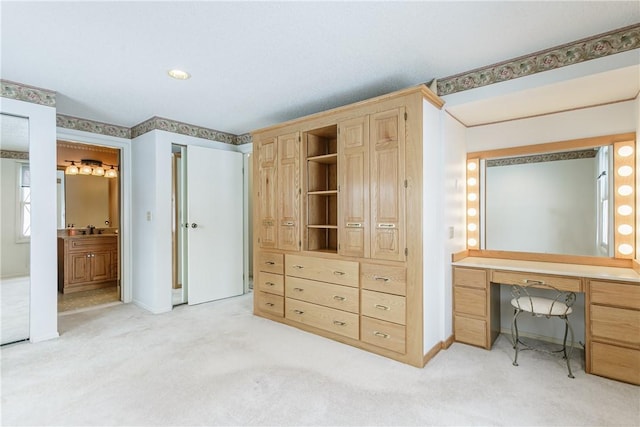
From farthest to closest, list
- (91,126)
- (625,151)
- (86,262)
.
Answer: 1. (86,262)
2. (91,126)
3. (625,151)

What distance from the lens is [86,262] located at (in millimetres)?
5066

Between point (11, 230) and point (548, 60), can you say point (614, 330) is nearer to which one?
point (548, 60)

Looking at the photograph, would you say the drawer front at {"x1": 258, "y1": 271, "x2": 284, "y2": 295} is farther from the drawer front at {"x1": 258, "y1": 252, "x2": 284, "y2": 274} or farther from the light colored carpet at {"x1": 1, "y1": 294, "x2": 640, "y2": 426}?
the light colored carpet at {"x1": 1, "y1": 294, "x2": 640, "y2": 426}

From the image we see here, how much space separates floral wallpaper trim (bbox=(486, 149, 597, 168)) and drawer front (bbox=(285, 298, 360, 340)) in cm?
213

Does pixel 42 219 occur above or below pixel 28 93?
below

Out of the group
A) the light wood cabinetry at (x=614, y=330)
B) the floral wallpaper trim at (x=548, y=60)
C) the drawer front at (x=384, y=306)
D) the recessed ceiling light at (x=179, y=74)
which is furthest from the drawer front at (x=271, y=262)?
the light wood cabinetry at (x=614, y=330)

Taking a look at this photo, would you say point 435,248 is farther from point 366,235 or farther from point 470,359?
point 470,359

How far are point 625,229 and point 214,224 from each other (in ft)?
14.4

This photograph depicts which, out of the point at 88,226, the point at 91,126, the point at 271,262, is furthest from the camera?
the point at 88,226

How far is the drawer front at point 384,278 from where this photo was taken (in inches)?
105

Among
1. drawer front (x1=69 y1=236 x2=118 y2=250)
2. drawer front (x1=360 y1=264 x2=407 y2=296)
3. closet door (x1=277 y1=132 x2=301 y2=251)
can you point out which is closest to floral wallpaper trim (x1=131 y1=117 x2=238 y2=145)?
closet door (x1=277 y1=132 x2=301 y2=251)

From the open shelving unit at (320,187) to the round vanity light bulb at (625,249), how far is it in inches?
96.0

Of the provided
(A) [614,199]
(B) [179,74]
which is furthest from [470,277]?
(B) [179,74]

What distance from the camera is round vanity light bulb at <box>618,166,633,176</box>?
264 centimetres
